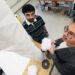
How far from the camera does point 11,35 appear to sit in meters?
1.03

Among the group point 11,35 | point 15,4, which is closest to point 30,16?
point 11,35

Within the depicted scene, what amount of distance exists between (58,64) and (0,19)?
41 cm

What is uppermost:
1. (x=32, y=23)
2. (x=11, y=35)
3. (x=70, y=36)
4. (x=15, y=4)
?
(x=11, y=35)

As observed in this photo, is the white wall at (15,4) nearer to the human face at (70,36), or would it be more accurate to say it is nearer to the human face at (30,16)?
the human face at (30,16)

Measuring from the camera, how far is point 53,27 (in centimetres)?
304

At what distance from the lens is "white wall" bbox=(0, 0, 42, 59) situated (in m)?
1.01

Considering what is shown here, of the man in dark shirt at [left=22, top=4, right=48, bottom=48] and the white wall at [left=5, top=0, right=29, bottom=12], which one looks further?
the white wall at [left=5, top=0, right=29, bottom=12]

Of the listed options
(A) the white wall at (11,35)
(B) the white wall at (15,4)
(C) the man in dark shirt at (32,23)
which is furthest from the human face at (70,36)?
(B) the white wall at (15,4)

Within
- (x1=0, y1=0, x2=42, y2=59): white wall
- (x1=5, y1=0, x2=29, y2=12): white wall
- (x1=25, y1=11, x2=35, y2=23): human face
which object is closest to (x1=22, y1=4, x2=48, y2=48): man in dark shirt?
(x1=25, y1=11, x2=35, y2=23): human face

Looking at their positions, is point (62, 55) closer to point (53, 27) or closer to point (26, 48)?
point (26, 48)

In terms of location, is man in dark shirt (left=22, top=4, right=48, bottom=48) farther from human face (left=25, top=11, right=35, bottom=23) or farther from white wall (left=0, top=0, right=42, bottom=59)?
white wall (left=0, top=0, right=42, bottom=59)

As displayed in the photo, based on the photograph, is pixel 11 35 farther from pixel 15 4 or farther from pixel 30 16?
pixel 15 4

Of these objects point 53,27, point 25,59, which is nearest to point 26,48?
point 25,59

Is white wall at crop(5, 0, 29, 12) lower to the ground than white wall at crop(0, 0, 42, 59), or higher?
lower
